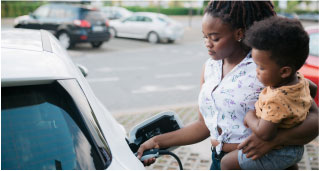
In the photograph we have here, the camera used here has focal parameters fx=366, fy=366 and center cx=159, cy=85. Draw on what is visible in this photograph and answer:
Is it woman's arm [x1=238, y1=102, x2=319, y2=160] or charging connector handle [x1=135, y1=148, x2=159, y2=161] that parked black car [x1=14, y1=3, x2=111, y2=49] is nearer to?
charging connector handle [x1=135, y1=148, x2=159, y2=161]

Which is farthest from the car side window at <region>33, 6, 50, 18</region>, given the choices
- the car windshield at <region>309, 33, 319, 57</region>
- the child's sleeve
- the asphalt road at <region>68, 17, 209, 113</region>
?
the child's sleeve

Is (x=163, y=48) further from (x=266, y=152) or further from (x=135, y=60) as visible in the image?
(x=266, y=152)

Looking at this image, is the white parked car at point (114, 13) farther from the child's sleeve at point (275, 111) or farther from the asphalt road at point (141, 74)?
the child's sleeve at point (275, 111)

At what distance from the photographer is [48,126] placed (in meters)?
1.51

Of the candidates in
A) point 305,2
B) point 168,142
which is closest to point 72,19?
point 168,142

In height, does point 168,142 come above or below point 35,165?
below

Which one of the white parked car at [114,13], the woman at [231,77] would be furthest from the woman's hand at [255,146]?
the white parked car at [114,13]

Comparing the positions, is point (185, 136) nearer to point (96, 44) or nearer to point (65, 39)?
point (65, 39)

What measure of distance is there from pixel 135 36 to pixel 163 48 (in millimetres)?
2970

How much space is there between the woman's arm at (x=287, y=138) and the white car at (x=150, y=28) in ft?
51.0

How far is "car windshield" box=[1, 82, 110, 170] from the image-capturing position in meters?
1.42

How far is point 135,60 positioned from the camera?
1207 centimetres

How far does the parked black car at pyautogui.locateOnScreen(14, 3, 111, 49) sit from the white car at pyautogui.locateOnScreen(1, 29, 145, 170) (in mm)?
12504

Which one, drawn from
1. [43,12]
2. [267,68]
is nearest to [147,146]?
[267,68]
